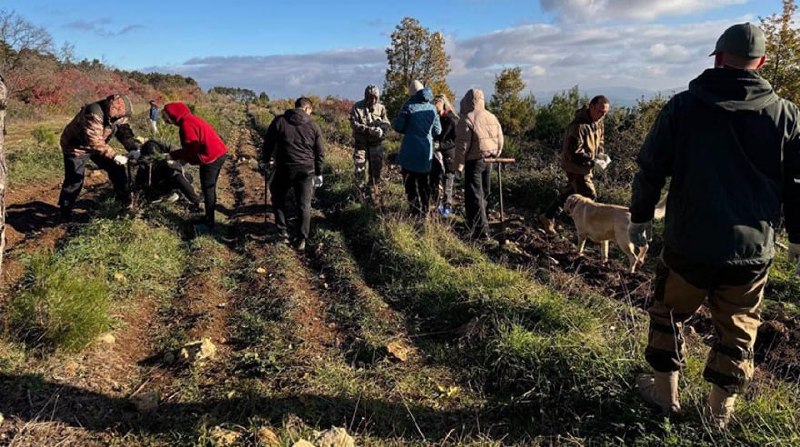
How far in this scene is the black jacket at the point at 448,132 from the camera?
7.86 meters

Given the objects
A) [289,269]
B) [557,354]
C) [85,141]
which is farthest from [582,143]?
[85,141]

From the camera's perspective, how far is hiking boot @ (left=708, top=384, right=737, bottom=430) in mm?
2793

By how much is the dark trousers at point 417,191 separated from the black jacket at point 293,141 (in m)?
1.40

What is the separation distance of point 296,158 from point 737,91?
5033mm

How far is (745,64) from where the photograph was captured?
2553 millimetres

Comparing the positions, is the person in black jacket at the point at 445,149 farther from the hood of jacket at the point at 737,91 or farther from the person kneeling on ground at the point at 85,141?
the hood of jacket at the point at 737,91

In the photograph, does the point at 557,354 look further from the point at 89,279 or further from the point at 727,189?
the point at 89,279

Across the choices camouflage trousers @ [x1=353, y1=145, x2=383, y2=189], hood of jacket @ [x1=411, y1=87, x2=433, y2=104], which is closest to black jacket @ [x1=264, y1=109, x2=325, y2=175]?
hood of jacket @ [x1=411, y1=87, x2=433, y2=104]

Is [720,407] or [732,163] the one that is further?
[720,407]

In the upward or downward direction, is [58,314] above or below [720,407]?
above

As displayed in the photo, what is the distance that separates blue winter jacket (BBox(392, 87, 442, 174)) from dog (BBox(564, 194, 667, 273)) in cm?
193

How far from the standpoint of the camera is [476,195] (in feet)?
23.3

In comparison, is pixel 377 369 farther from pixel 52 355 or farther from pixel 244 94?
pixel 244 94

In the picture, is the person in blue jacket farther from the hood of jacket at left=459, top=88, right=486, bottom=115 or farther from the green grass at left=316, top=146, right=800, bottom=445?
the green grass at left=316, top=146, right=800, bottom=445
